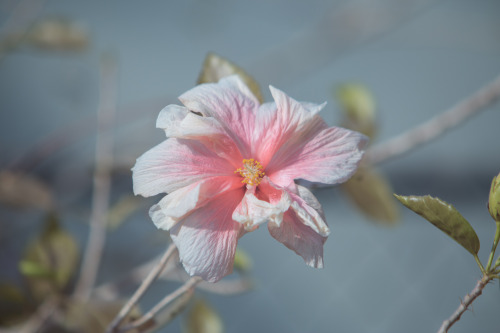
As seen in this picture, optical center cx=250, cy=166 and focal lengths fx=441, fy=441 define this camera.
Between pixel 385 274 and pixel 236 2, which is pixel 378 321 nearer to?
pixel 385 274

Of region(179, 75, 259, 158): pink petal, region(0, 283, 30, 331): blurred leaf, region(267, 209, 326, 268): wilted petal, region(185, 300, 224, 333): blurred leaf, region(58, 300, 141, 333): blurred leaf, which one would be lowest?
region(185, 300, 224, 333): blurred leaf

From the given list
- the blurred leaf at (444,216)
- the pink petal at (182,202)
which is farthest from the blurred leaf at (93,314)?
the blurred leaf at (444,216)

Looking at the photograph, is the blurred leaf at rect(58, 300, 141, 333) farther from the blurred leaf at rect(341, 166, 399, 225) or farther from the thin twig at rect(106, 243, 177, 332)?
the blurred leaf at rect(341, 166, 399, 225)

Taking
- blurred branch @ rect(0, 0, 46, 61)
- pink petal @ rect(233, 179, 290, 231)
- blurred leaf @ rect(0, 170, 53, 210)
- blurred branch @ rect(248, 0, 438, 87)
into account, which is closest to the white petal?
pink petal @ rect(233, 179, 290, 231)

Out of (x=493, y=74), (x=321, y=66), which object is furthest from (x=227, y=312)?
(x=493, y=74)

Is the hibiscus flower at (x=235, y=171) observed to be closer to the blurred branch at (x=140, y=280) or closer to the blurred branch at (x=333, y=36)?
the blurred branch at (x=140, y=280)

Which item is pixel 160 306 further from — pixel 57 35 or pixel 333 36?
pixel 333 36

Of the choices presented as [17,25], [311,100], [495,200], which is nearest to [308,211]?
[495,200]
